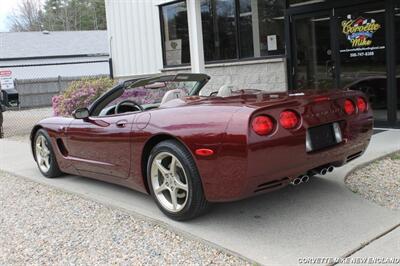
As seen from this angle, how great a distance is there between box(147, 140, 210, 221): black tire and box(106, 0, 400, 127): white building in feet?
16.7

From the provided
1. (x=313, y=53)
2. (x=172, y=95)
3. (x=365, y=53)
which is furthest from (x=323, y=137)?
(x=313, y=53)

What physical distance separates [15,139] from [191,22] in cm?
547

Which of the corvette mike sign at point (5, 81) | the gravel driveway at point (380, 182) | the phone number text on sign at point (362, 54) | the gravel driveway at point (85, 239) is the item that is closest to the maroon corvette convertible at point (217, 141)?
the gravel driveway at point (85, 239)

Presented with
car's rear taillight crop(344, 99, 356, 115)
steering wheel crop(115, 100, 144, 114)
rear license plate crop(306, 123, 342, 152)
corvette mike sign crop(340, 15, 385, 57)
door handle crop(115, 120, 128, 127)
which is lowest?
rear license plate crop(306, 123, 342, 152)

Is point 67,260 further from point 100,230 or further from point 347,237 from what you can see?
point 347,237

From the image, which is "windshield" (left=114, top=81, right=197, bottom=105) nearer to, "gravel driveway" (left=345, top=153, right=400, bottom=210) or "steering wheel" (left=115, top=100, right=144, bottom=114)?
"steering wheel" (left=115, top=100, right=144, bottom=114)

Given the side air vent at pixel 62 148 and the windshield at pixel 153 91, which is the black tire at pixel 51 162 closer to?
the side air vent at pixel 62 148

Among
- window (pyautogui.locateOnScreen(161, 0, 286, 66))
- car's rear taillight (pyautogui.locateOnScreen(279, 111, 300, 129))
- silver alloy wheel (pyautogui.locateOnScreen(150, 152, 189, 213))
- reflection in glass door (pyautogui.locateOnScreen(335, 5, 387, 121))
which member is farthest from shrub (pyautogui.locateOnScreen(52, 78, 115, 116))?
car's rear taillight (pyautogui.locateOnScreen(279, 111, 300, 129))

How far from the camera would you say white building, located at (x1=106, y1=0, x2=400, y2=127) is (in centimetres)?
870

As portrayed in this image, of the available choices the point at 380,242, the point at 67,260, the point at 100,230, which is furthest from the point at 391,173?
the point at 67,260

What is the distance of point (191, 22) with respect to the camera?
9.30m

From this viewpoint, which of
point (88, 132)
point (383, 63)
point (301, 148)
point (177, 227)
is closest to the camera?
point (301, 148)

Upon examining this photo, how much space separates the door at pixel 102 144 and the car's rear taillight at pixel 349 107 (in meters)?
2.01

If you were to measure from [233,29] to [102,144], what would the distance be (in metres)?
6.76
